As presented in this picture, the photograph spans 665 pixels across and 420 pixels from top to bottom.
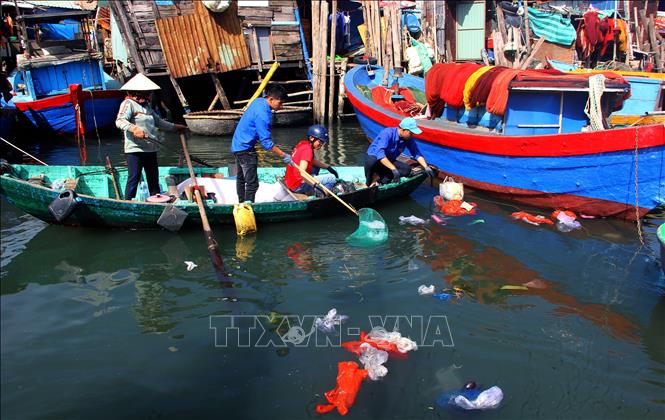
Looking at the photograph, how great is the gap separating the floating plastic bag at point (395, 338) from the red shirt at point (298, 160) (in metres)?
3.26

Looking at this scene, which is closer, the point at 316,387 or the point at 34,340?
the point at 316,387

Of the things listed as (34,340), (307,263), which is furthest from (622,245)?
(34,340)

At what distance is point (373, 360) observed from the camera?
419 cm

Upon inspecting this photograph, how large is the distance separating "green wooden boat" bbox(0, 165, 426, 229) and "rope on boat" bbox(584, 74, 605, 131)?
254 centimetres

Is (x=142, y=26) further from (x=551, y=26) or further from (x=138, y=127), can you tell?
(x=551, y=26)

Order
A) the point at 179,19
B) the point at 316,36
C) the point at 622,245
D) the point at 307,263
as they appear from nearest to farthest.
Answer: the point at 307,263, the point at 622,245, the point at 179,19, the point at 316,36

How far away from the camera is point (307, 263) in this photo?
20.5 feet

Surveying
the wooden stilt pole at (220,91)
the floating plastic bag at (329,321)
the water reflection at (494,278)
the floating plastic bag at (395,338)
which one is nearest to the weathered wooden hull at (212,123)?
the wooden stilt pole at (220,91)

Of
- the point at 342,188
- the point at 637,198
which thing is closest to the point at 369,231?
→ the point at 342,188

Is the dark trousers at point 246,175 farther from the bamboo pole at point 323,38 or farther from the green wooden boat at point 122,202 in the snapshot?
the bamboo pole at point 323,38

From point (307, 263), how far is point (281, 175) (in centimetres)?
297

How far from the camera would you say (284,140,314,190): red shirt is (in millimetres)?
7336

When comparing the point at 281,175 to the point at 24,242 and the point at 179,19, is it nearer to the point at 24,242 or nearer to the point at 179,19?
the point at 24,242

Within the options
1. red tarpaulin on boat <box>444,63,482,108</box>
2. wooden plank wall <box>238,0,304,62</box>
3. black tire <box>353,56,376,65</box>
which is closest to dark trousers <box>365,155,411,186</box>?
red tarpaulin on boat <box>444,63,482,108</box>
